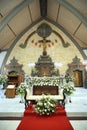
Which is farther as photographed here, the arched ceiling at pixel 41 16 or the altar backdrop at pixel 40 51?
the altar backdrop at pixel 40 51

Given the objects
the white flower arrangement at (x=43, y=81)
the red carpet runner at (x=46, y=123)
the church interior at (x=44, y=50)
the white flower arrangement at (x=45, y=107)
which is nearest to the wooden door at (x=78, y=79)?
the church interior at (x=44, y=50)

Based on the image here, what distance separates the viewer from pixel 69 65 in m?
19.8

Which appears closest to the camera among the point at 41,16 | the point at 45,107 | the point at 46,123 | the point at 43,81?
the point at 46,123

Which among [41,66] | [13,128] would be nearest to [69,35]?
[41,66]

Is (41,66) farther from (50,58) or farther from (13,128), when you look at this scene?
(13,128)

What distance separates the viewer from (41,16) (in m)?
20.2

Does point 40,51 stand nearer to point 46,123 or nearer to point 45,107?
point 45,107

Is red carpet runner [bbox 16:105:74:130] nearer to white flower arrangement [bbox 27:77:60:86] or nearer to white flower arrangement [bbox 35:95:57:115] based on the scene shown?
white flower arrangement [bbox 35:95:57:115]

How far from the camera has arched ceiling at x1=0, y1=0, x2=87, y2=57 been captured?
13.6m

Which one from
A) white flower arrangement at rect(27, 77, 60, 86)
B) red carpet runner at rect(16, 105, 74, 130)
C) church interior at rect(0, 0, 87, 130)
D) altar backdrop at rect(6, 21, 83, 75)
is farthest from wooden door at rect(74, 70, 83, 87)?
red carpet runner at rect(16, 105, 74, 130)

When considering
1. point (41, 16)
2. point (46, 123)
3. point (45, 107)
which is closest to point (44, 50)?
point (41, 16)

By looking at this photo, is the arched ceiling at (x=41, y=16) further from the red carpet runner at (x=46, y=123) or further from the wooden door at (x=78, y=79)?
the red carpet runner at (x=46, y=123)

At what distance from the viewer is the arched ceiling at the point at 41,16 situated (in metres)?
13.6

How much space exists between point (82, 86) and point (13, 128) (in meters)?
14.7
